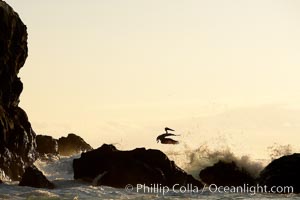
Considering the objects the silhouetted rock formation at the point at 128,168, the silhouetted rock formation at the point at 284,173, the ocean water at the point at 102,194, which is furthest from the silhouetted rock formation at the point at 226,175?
the ocean water at the point at 102,194

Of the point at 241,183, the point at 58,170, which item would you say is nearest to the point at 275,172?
the point at 241,183

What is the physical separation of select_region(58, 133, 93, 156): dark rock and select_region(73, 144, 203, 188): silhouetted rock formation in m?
27.0

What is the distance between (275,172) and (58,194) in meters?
12.9

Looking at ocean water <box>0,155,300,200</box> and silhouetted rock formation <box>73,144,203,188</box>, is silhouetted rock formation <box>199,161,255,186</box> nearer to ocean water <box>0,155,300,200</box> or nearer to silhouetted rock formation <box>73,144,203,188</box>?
silhouetted rock formation <box>73,144,203,188</box>

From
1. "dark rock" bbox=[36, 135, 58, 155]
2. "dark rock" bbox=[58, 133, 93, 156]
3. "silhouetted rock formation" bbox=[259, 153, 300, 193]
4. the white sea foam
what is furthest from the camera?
"dark rock" bbox=[58, 133, 93, 156]

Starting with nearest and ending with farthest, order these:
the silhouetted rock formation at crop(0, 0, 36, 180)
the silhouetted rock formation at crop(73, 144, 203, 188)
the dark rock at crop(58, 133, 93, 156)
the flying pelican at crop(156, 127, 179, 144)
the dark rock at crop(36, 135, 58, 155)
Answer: the silhouetted rock formation at crop(73, 144, 203, 188)
the silhouetted rock formation at crop(0, 0, 36, 180)
the flying pelican at crop(156, 127, 179, 144)
the dark rock at crop(36, 135, 58, 155)
the dark rock at crop(58, 133, 93, 156)

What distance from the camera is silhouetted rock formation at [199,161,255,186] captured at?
3912 centimetres

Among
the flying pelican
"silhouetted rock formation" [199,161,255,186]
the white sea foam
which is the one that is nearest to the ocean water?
the white sea foam

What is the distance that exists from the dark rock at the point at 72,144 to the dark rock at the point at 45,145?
20.0 ft

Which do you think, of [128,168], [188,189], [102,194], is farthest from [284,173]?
[102,194]

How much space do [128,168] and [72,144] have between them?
3242 cm

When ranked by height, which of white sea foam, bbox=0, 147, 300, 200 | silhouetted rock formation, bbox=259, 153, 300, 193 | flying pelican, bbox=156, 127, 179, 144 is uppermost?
flying pelican, bbox=156, 127, 179, 144

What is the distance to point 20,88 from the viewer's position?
45.6 metres

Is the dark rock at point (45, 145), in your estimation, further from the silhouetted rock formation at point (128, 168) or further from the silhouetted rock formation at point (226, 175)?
the silhouetted rock formation at point (226, 175)
